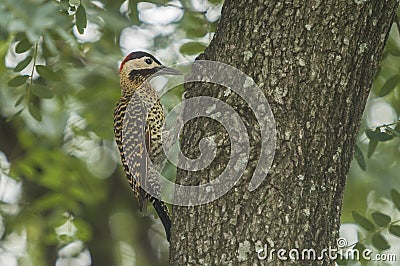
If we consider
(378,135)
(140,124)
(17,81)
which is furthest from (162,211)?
(378,135)

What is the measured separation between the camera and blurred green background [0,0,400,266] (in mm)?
3365

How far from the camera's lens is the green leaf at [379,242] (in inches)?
116

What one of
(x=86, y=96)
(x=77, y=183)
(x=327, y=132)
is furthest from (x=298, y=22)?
(x=77, y=183)

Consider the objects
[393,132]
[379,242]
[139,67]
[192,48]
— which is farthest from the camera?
[139,67]

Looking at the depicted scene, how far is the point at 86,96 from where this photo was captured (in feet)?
12.8

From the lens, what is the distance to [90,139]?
4.45 m

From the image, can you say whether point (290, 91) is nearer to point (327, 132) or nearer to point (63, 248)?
point (327, 132)

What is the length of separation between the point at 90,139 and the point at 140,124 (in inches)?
40.9

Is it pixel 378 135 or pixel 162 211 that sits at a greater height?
pixel 378 135

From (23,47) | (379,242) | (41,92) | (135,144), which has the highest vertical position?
(23,47)

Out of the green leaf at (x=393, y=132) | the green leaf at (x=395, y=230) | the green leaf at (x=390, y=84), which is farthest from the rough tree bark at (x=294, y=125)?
the green leaf at (x=390, y=84)

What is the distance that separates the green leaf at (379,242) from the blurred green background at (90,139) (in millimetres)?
43

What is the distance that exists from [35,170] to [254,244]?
2732 mm

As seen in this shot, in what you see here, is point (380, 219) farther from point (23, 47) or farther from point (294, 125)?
point (23, 47)
